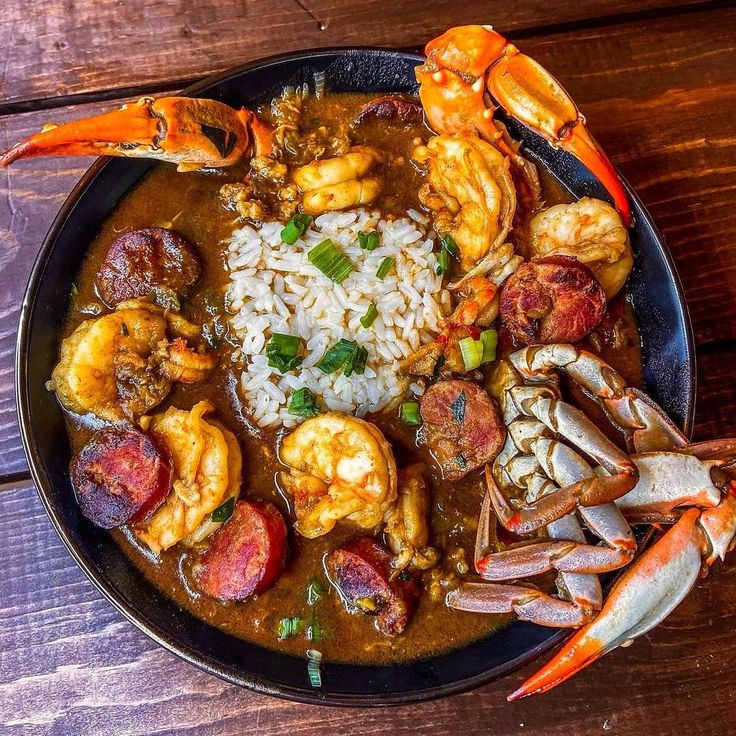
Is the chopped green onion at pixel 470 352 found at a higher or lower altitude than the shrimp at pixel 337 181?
lower

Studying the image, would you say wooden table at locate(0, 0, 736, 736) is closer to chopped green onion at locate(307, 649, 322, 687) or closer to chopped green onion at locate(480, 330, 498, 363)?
chopped green onion at locate(307, 649, 322, 687)

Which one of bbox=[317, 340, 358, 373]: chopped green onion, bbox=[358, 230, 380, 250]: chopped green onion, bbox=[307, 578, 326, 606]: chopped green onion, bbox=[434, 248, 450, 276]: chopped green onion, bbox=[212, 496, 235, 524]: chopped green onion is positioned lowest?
bbox=[307, 578, 326, 606]: chopped green onion

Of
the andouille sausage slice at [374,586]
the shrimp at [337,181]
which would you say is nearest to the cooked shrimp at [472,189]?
the shrimp at [337,181]

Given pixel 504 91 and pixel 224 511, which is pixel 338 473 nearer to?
pixel 224 511

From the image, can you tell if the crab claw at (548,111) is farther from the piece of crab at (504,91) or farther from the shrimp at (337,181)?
the shrimp at (337,181)

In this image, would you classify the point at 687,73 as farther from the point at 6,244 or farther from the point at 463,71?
the point at 6,244

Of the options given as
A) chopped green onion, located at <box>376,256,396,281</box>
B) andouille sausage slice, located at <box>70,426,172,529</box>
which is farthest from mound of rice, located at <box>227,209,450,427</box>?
andouille sausage slice, located at <box>70,426,172,529</box>
